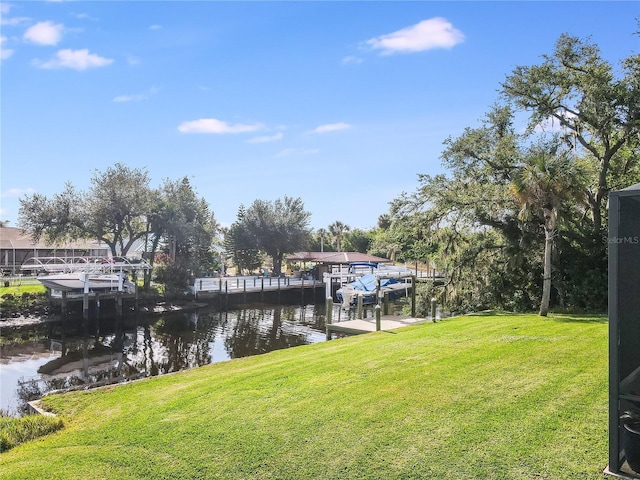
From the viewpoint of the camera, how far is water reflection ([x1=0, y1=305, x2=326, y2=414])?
1597 centimetres

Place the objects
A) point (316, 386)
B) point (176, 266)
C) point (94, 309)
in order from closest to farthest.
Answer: point (316, 386) < point (94, 309) < point (176, 266)

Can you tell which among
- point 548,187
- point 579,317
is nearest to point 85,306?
point 548,187

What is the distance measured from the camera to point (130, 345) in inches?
843

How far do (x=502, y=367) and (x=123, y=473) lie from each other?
5.93 metres

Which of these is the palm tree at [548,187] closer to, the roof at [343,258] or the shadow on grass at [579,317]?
the shadow on grass at [579,317]

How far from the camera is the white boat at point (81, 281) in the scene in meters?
26.8

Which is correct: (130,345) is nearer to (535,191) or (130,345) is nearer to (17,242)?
(535,191)

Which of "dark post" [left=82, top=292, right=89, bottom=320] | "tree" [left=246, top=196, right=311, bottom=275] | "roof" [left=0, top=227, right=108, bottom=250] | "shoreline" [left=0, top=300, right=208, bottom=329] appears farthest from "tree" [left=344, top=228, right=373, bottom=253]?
"dark post" [left=82, top=292, right=89, bottom=320]

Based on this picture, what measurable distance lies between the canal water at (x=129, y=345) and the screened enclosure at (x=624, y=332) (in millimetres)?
12906

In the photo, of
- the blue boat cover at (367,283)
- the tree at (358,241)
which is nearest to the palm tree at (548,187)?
the blue boat cover at (367,283)

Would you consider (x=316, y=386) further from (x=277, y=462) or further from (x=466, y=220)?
(x=466, y=220)

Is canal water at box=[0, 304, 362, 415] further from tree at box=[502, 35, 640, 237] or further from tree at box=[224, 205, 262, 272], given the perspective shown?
tree at box=[224, 205, 262, 272]

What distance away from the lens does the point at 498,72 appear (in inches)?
730

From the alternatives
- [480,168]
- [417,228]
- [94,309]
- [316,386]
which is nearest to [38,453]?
[316,386]
